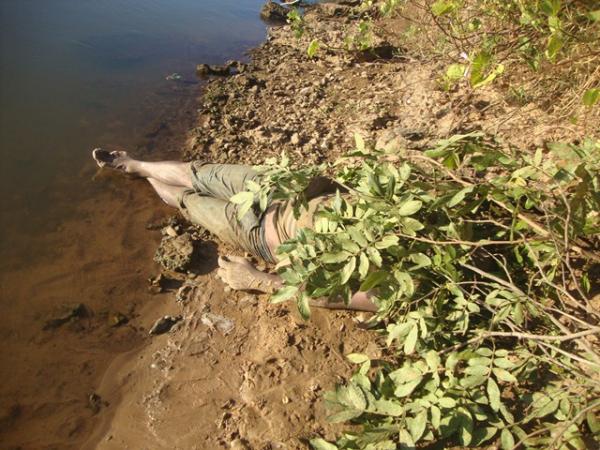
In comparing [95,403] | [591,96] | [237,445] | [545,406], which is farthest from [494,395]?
[95,403]

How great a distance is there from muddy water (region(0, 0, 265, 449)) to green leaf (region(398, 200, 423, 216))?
171 cm

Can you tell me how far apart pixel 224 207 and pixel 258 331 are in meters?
0.85

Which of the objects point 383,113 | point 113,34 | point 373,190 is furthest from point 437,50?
point 113,34

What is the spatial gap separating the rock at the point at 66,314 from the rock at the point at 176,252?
54 cm

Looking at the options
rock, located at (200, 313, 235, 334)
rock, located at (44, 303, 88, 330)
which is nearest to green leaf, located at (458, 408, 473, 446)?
rock, located at (200, 313, 235, 334)

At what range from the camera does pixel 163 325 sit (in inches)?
104

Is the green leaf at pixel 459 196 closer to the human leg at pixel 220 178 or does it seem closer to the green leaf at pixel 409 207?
the green leaf at pixel 409 207

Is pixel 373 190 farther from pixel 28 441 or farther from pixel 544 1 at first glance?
pixel 28 441

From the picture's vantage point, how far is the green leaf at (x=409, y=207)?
5.69 ft

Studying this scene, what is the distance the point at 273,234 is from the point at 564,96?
2.11 meters

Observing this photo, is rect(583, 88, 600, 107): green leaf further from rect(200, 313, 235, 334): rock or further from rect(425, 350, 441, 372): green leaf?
rect(200, 313, 235, 334): rock

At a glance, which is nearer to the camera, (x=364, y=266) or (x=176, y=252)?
(x=364, y=266)

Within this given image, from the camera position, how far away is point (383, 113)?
159 inches

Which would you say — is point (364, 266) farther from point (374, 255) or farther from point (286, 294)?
point (286, 294)
